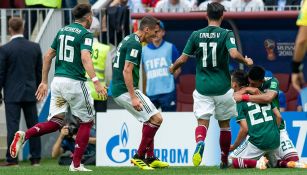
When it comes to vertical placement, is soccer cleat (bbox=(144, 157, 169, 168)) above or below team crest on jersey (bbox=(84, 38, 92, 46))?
below

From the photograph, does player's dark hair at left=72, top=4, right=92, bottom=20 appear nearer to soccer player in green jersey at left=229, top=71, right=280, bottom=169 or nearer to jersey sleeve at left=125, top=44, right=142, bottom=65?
jersey sleeve at left=125, top=44, right=142, bottom=65

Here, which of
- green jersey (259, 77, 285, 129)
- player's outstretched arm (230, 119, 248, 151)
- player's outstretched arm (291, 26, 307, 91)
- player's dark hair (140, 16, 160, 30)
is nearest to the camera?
player's outstretched arm (291, 26, 307, 91)

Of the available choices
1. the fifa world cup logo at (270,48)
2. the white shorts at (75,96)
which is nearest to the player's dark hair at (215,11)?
the white shorts at (75,96)

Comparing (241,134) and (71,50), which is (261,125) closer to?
(241,134)

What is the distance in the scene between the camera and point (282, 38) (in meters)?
20.4

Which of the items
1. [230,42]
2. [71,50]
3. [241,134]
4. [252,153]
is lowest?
[252,153]

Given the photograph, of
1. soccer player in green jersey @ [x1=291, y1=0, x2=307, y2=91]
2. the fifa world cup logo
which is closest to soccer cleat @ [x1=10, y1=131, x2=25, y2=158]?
soccer player in green jersey @ [x1=291, y1=0, x2=307, y2=91]

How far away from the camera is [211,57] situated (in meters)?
14.4

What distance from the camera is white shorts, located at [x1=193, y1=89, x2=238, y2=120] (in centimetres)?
1445

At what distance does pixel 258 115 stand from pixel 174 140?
183 centimetres

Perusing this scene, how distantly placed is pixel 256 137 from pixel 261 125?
178 mm

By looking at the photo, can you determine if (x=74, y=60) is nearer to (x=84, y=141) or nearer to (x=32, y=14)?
(x=84, y=141)

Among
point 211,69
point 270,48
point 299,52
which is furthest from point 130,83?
point 270,48

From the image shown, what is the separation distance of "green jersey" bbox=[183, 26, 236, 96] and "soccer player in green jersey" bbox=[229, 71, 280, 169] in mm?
933
